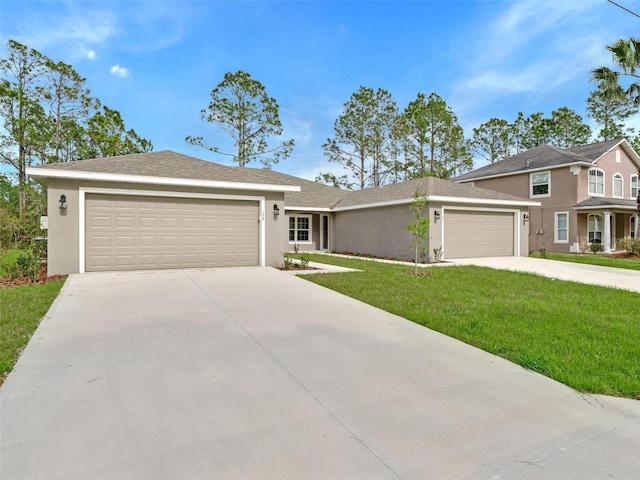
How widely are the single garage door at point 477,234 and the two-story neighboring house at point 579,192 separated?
17.3 feet

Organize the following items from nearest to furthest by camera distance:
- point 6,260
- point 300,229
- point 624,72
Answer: point 6,260 → point 624,72 → point 300,229

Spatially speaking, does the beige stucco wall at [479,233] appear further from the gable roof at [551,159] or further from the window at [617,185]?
the window at [617,185]

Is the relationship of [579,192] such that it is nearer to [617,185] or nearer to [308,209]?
[617,185]

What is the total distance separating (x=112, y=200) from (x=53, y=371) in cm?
755

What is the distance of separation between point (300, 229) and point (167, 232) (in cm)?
1027

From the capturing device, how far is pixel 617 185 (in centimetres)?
2178

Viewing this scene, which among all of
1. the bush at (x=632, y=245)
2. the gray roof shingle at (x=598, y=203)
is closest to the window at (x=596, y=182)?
the gray roof shingle at (x=598, y=203)

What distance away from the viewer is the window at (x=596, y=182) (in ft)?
67.1

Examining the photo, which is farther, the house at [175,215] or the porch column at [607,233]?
the porch column at [607,233]

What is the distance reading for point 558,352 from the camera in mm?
4129

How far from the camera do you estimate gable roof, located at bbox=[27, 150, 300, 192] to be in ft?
30.5

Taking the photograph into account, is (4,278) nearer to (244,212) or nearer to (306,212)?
(244,212)

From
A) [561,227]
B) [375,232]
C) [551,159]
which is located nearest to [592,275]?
[375,232]

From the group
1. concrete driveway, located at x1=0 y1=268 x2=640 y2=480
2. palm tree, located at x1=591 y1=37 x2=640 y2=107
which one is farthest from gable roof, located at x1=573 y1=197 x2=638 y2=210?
concrete driveway, located at x1=0 y1=268 x2=640 y2=480
